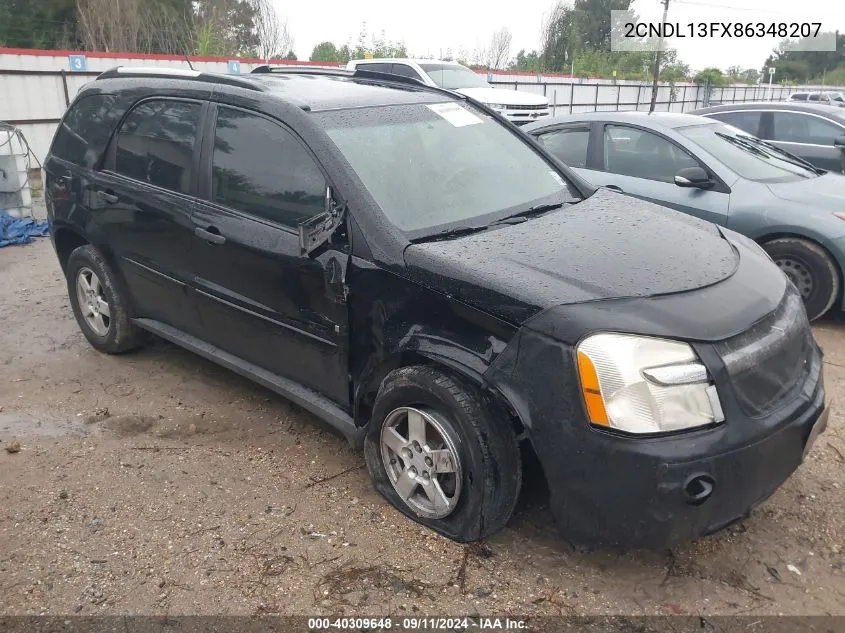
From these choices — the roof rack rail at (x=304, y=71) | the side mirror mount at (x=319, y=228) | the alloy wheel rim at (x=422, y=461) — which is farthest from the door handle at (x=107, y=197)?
the alloy wheel rim at (x=422, y=461)

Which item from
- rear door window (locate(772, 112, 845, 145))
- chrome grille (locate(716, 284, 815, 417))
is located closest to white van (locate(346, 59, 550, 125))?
rear door window (locate(772, 112, 845, 145))

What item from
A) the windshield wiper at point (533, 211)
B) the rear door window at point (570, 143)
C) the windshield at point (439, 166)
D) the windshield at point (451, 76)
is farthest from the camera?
the windshield at point (451, 76)

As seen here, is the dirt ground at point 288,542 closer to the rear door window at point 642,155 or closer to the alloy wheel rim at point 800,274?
the alloy wheel rim at point 800,274

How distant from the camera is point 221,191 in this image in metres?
3.73

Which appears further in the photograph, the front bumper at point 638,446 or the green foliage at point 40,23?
the green foliage at point 40,23

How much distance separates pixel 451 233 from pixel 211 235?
1.34m

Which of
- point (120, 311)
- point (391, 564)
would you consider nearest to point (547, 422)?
point (391, 564)

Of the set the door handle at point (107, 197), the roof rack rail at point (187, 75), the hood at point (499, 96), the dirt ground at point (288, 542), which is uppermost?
the roof rack rail at point (187, 75)

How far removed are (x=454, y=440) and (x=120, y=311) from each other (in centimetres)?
291

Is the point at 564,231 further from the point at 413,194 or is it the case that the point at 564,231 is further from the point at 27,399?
the point at 27,399

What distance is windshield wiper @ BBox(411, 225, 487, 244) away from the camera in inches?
121

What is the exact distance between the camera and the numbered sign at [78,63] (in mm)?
14141

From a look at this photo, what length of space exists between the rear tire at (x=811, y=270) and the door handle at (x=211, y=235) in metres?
4.03

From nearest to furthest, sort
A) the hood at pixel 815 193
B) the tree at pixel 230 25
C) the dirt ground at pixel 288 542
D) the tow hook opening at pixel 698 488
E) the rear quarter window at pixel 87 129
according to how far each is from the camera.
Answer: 1. the tow hook opening at pixel 698 488
2. the dirt ground at pixel 288 542
3. the rear quarter window at pixel 87 129
4. the hood at pixel 815 193
5. the tree at pixel 230 25
